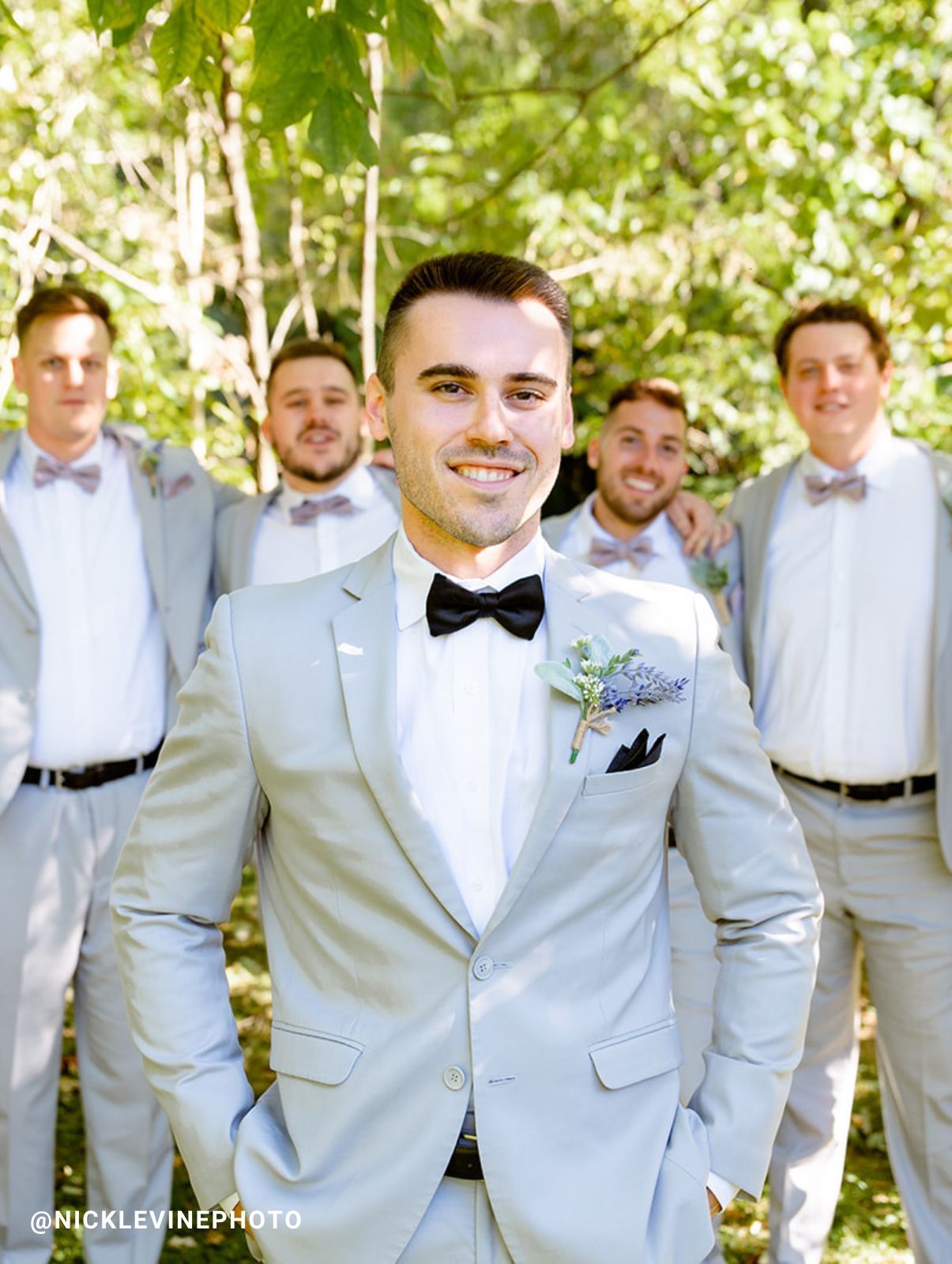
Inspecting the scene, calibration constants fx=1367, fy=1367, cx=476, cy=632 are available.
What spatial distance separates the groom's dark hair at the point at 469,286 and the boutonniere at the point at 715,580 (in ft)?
6.50

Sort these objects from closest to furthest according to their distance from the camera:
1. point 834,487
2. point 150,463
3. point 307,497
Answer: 1. point 834,487
2. point 150,463
3. point 307,497

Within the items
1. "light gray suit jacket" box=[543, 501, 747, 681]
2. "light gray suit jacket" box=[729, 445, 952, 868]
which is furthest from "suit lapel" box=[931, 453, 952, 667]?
"light gray suit jacket" box=[543, 501, 747, 681]

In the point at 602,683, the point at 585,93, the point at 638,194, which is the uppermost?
the point at 638,194

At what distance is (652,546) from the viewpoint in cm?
434

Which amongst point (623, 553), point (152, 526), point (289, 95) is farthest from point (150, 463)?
point (289, 95)

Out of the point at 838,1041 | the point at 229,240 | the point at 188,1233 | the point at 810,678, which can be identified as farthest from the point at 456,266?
the point at 229,240

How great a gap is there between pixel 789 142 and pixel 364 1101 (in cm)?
546

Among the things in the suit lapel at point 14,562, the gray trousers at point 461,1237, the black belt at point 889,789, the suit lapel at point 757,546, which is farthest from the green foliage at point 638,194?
the gray trousers at point 461,1237

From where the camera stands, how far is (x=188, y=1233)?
14.2ft

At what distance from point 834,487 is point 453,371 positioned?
2.21m

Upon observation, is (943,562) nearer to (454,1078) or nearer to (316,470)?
(316,470)

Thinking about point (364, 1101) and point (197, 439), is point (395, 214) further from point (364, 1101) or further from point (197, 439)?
point (364, 1101)

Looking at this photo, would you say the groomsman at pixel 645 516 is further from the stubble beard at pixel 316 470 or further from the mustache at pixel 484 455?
the mustache at pixel 484 455

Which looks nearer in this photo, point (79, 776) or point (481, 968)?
point (481, 968)
